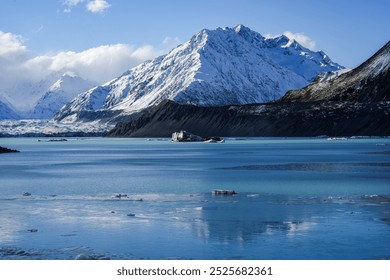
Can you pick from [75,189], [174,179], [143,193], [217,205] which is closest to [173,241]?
[217,205]

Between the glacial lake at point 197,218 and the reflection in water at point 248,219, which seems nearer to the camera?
the glacial lake at point 197,218

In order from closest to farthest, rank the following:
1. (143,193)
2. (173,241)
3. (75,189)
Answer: (173,241)
(143,193)
(75,189)

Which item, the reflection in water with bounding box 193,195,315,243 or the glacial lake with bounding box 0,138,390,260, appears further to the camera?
the reflection in water with bounding box 193,195,315,243

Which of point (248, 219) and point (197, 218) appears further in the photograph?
point (197, 218)

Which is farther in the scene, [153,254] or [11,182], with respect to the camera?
[11,182]

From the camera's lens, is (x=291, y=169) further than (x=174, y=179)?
Yes

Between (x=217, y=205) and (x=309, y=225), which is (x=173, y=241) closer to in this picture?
(x=309, y=225)
